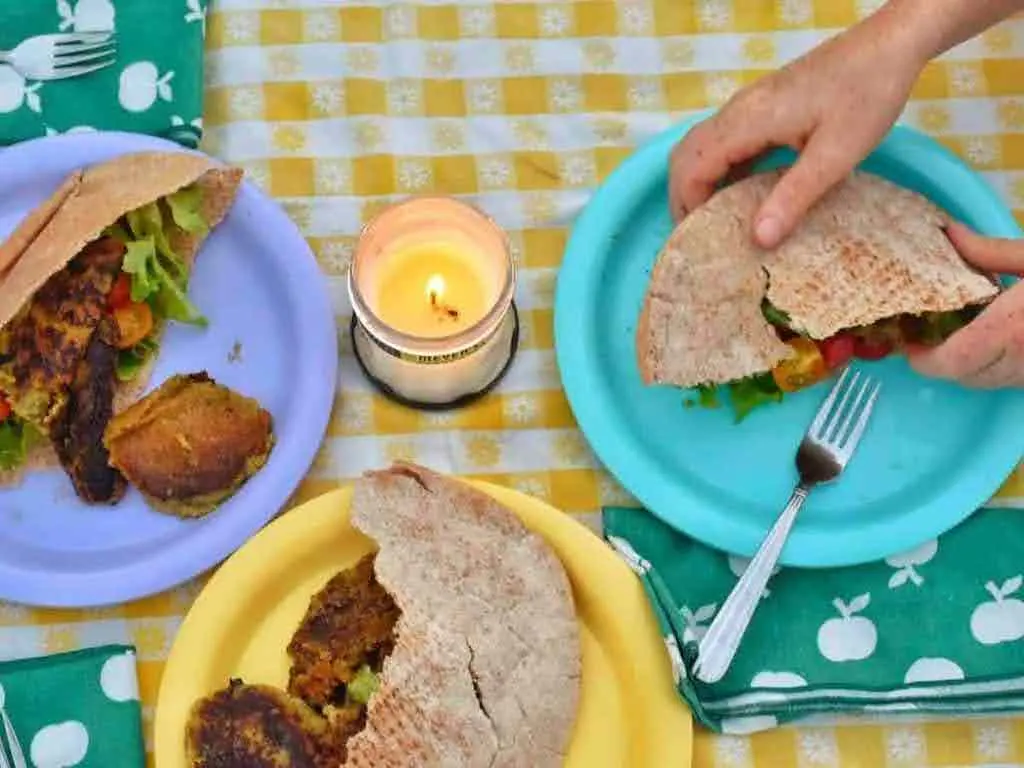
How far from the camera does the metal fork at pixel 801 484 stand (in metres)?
2.24

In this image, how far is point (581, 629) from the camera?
7.59ft

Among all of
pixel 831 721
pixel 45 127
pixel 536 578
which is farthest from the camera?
pixel 45 127

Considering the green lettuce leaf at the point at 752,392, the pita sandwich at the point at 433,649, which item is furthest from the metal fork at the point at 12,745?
the green lettuce leaf at the point at 752,392

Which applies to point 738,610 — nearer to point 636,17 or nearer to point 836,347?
point 836,347

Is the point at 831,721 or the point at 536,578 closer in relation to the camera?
the point at 536,578

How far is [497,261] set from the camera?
2324 mm

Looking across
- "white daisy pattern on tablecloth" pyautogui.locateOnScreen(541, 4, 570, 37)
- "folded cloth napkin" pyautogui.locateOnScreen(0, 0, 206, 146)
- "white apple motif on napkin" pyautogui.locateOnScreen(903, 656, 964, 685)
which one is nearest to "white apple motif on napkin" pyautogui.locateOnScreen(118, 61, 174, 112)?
"folded cloth napkin" pyautogui.locateOnScreen(0, 0, 206, 146)

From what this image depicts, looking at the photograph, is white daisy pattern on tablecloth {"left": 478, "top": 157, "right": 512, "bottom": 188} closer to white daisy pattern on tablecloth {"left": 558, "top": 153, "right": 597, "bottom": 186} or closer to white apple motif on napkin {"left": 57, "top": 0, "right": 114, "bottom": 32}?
white daisy pattern on tablecloth {"left": 558, "top": 153, "right": 597, "bottom": 186}

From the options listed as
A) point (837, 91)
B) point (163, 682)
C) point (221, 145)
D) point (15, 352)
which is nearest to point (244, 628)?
point (163, 682)

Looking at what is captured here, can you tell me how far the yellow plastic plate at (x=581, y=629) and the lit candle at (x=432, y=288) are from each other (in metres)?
0.21

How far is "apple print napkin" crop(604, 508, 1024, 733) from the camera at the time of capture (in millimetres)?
2293

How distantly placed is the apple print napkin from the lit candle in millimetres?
358

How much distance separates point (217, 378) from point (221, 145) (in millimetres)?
437

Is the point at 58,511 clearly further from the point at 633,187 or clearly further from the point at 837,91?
the point at 837,91
